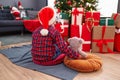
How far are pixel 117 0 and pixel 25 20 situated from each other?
8.17ft

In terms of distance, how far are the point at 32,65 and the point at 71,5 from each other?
175cm

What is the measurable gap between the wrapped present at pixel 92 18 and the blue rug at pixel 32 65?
110 centimetres

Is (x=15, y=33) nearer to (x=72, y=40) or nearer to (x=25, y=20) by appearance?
(x=25, y=20)

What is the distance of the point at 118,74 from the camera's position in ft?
6.68

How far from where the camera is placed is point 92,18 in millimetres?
2980

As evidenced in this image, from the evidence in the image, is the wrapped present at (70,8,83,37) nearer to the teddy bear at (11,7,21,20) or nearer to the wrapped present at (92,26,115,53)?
the wrapped present at (92,26,115,53)

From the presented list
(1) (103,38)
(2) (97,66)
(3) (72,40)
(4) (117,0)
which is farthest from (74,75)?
(4) (117,0)

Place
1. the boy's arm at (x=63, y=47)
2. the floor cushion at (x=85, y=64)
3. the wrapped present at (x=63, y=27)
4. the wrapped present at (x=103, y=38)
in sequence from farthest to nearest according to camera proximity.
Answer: the wrapped present at (x=63, y=27), the wrapped present at (x=103, y=38), the boy's arm at (x=63, y=47), the floor cushion at (x=85, y=64)

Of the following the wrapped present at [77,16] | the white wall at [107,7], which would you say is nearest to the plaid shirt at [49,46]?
the wrapped present at [77,16]

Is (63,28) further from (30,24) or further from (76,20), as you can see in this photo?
(30,24)

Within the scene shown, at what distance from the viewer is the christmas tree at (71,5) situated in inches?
136

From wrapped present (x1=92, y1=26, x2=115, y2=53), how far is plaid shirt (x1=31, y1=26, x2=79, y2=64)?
840 millimetres

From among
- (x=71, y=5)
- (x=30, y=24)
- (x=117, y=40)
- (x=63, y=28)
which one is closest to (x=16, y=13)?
(x=30, y=24)

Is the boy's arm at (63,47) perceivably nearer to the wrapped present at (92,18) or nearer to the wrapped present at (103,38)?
the wrapped present at (103,38)
